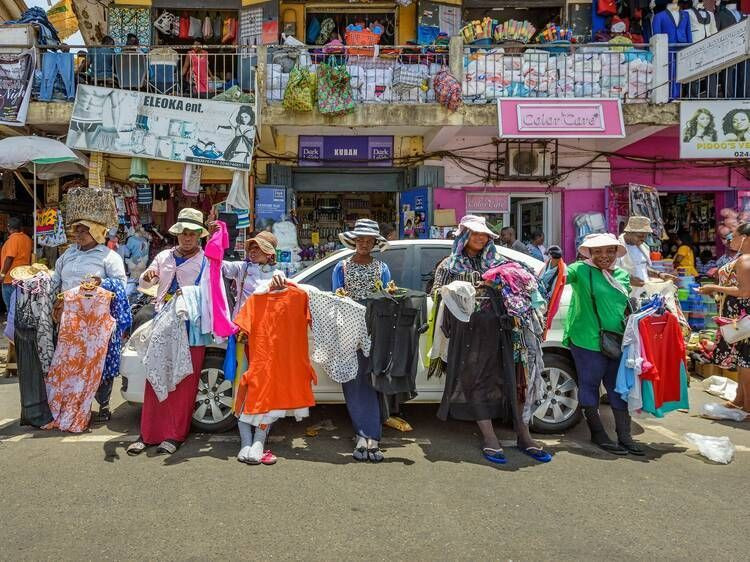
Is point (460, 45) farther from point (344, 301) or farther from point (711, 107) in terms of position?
point (344, 301)

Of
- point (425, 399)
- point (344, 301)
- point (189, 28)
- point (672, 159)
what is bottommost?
point (425, 399)

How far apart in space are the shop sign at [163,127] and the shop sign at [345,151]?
1.89 m

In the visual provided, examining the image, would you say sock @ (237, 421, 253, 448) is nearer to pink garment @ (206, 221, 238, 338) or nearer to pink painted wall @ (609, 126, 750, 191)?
pink garment @ (206, 221, 238, 338)

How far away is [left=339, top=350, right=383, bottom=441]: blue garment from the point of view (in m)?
4.41

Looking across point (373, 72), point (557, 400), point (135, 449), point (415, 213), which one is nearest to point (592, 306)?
point (557, 400)

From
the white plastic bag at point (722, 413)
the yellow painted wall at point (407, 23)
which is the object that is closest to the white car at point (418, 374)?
the white plastic bag at point (722, 413)

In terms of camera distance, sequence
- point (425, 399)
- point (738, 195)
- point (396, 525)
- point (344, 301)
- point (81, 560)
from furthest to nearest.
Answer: point (738, 195), point (425, 399), point (344, 301), point (396, 525), point (81, 560)

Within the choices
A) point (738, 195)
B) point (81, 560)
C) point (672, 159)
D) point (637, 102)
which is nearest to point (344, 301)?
point (81, 560)

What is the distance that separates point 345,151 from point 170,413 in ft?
25.3

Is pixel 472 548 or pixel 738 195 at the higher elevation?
pixel 738 195

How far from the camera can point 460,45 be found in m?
9.80

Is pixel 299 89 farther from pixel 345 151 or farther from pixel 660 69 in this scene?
pixel 660 69

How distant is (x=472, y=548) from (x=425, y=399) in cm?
203

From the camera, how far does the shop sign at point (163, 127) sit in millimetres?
9258
